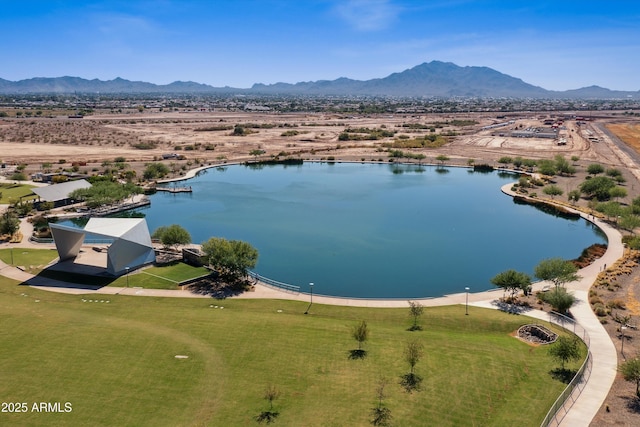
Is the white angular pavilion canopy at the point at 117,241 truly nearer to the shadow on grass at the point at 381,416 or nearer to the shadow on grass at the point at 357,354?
the shadow on grass at the point at 357,354

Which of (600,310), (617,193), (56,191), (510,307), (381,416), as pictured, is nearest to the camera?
(381,416)

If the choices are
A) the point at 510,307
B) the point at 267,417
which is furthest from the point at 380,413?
the point at 510,307

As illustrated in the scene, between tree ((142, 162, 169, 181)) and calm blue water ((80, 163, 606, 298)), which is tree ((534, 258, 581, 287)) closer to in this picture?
calm blue water ((80, 163, 606, 298))

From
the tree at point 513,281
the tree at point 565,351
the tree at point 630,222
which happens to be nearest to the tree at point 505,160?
the tree at point 630,222

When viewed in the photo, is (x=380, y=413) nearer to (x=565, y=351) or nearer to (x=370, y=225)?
(x=565, y=351)

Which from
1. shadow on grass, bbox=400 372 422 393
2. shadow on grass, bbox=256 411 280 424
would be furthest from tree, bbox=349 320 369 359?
shadow on grass, bbox=256 411 280 424

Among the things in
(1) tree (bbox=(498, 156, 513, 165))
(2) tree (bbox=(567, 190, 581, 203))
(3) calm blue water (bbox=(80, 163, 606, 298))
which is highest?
(1) tree (bbox=(498, 156, 513, 165))
